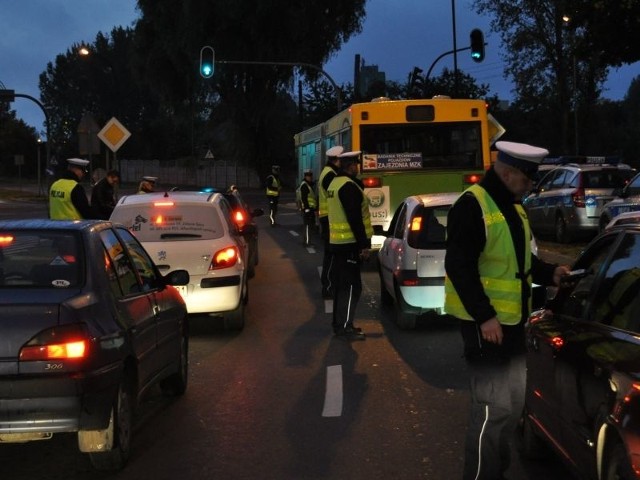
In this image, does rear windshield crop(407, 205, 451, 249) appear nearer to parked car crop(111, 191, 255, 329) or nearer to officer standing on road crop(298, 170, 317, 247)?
parked car crop(111, 191, 255, 329)

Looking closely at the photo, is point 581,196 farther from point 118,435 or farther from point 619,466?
point 619,466

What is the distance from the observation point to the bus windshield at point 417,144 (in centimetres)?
1487

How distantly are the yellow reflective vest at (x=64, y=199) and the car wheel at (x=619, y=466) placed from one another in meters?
8.16

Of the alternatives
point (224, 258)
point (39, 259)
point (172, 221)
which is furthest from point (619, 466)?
point (172, 221)

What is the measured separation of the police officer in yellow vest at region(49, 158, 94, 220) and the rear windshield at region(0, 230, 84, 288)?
5.14m

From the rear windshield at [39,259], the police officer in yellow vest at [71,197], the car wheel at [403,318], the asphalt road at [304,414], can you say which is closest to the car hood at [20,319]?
the rear windshield at [39,259]

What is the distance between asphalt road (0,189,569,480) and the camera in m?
4.97

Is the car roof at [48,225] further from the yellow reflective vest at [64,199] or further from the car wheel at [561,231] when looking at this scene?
the car wheel at [561,231]

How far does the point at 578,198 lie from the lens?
17.1 m

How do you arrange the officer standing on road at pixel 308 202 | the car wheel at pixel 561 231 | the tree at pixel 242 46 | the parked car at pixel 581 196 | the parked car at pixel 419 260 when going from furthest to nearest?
the tree at pixel 242 46 → the officer standing on road at pixel 308 202 → the car wheel at pixel 561 231 → the parked car at pixel 581 196 → the parked car at pixel 419 260

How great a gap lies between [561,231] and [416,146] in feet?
15.9

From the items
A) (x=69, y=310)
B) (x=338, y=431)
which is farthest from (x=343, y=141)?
(x=69, y=310)

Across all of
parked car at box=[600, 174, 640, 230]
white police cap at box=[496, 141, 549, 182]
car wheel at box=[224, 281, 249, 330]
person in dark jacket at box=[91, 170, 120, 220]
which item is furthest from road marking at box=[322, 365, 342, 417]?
parked car at box=[600, 174, 640, 230]

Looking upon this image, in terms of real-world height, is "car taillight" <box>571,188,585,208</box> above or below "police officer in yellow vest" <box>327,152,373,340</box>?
above
